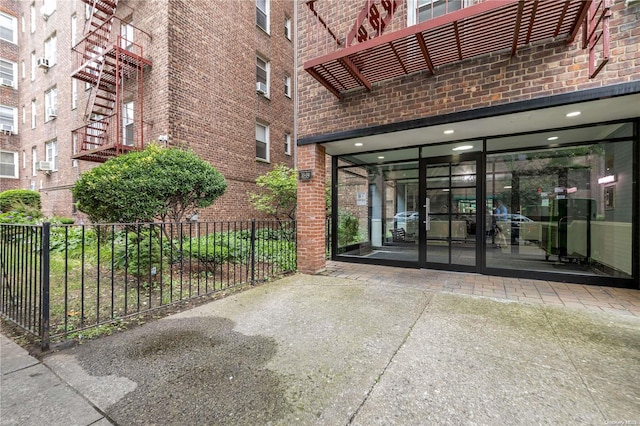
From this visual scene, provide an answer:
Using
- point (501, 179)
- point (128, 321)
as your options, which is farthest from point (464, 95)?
point (128, 321)

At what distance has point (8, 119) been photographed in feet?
55.5

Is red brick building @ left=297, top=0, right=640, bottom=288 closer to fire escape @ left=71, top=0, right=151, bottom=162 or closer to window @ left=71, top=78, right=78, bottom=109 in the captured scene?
fire escape @ left=71, top=0, right=151, bottom=162

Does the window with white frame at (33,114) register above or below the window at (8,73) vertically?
below

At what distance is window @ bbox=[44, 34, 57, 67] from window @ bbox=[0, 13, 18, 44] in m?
4.87

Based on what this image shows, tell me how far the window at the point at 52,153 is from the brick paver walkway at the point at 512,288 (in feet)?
52.6

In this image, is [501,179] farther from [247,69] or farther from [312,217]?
[247,69]

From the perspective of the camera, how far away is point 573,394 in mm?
2049

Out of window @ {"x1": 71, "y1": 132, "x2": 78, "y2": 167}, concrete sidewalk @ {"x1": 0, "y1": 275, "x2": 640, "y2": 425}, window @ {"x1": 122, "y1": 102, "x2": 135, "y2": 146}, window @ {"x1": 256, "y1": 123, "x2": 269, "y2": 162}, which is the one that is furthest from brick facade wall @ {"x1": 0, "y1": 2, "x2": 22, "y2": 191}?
concrete sidewalk @ {"x1": 0, "y1": 275, "x2": 640, "y2": 425}

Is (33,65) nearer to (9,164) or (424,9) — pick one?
(9,164)

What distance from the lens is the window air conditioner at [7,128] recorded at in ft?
54.4

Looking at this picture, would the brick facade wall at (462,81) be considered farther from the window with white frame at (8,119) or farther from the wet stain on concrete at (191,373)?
the window with white frame at (8,119)

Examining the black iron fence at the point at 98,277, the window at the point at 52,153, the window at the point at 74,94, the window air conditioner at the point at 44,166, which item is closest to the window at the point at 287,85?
the window at the point at 74,94

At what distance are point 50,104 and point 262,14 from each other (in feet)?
39.3

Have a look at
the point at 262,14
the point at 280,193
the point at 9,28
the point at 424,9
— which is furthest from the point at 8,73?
the point at 424,9
